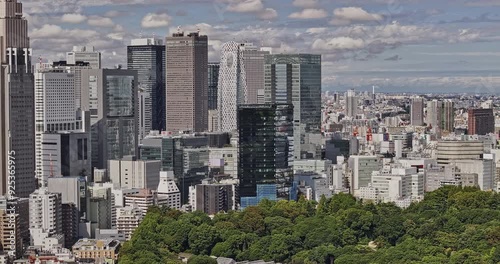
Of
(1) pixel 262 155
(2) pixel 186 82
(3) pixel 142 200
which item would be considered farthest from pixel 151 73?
(3) pixel 142 200

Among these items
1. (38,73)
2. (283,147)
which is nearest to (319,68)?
(283,147)

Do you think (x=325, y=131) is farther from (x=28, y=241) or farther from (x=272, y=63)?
(x=28, y=241)

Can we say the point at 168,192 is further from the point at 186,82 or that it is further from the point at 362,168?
the point at 186,82

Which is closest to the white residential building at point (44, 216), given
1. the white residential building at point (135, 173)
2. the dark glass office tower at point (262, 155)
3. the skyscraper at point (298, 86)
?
the white residential building at point (135, 173)

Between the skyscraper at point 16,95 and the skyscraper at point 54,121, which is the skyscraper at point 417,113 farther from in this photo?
the skyscraper at point 16,95

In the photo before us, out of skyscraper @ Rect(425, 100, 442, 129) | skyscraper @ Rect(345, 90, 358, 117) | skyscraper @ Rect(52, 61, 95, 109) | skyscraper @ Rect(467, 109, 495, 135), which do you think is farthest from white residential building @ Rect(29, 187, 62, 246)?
skyscraper @ Rect(425, 100, 442, 129)

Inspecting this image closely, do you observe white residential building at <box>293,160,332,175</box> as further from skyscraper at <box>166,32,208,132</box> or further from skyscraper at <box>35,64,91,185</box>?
skyscraper at <box>166,32,208,132</box>
